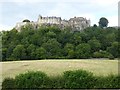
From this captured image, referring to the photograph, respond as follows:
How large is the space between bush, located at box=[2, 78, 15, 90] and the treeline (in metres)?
18.0

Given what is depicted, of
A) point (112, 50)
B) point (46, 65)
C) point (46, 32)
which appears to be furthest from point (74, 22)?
point (46, 65)

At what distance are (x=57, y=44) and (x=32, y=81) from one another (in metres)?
22.9

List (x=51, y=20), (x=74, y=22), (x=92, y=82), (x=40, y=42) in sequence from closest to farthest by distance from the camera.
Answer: (x=92, y=82) → (x=40, y=42) → (x=74, y=22) → (x=51, y=20)

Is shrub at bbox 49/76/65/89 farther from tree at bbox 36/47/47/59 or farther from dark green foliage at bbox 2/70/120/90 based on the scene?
tree at bbox 36/47/47/59

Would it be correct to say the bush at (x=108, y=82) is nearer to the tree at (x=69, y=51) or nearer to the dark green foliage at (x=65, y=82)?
the dark green foliage at (x=65, y=82)

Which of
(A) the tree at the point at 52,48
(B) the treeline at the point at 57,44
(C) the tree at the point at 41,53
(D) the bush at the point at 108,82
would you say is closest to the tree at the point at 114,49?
(B) the treeline at the point at 57,44

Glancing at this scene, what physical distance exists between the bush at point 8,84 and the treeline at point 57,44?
17998 millimetres

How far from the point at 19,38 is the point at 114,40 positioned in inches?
451

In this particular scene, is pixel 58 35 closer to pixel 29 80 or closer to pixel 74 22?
pixel 29 80

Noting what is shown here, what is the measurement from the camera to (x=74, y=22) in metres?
80.3

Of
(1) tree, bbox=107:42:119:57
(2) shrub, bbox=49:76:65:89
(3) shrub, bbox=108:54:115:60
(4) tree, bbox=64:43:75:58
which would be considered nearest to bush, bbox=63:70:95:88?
(2) shrub, bbox=49:76:65:89

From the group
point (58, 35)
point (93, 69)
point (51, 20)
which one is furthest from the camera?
point (51, 20)

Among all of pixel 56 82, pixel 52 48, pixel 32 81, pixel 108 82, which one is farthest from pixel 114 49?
pixel 32 81

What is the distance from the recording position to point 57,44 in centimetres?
3894
